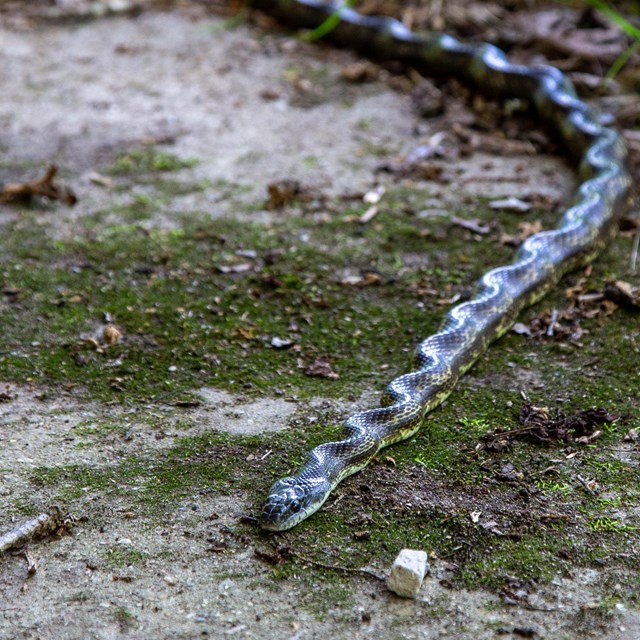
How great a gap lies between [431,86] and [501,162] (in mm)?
2004

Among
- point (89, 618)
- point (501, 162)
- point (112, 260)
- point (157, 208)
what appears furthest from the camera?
point (501, 162)

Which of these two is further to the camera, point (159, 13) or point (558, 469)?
point (159, 13)

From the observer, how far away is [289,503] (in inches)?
175

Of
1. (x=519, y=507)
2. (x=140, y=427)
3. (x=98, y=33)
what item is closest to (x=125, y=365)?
(x=140, y=427)

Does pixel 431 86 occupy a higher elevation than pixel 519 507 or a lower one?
higher

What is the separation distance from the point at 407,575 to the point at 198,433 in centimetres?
176

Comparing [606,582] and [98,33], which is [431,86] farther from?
[606,582]

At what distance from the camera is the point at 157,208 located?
796 centimetres

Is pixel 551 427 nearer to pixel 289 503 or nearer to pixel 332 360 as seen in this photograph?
pixel 332 360

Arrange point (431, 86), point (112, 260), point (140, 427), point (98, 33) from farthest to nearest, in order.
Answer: point (98, 33), point (431, 86), point (112, 260), point (140, 427)

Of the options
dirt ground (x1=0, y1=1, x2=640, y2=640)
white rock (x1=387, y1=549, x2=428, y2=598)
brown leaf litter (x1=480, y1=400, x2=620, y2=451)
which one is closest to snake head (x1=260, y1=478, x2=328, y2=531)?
dirt ground (x1=0, y1=1, x2=640, y2=640)

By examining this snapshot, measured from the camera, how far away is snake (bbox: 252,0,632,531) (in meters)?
4.88

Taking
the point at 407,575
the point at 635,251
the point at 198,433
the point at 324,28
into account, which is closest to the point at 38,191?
the point at 198,433

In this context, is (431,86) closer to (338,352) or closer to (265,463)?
(338,352)
